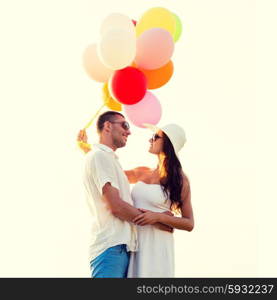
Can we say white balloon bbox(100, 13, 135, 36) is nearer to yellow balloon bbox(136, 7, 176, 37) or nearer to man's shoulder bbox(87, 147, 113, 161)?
yellow balloon bbox(136, 7, 176, 37)

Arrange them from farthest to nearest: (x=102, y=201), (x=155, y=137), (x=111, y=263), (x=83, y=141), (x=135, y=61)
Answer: (x=83, y=141) < (x=155, y=137) < (x=135, y=61) < (x=102, y=201) < (x=111, y=263)

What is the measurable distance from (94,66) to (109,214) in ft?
4.52

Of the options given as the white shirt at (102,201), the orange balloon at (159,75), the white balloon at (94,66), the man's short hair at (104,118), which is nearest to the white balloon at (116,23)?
the white balloon at (94,66)

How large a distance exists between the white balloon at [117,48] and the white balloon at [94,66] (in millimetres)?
251

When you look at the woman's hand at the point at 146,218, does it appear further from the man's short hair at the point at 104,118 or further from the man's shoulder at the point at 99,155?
the man's short hair at the point at 104,118

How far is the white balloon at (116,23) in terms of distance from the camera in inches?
185

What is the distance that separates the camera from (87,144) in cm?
511

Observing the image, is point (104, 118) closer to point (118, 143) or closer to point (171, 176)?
point (118, 143)

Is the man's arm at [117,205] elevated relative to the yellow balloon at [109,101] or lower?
lower

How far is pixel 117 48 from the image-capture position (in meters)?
4.55

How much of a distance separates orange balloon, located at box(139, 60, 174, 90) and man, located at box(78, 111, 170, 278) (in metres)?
0.85

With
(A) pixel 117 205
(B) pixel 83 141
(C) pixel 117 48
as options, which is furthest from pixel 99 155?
(C) pixel 117 48
